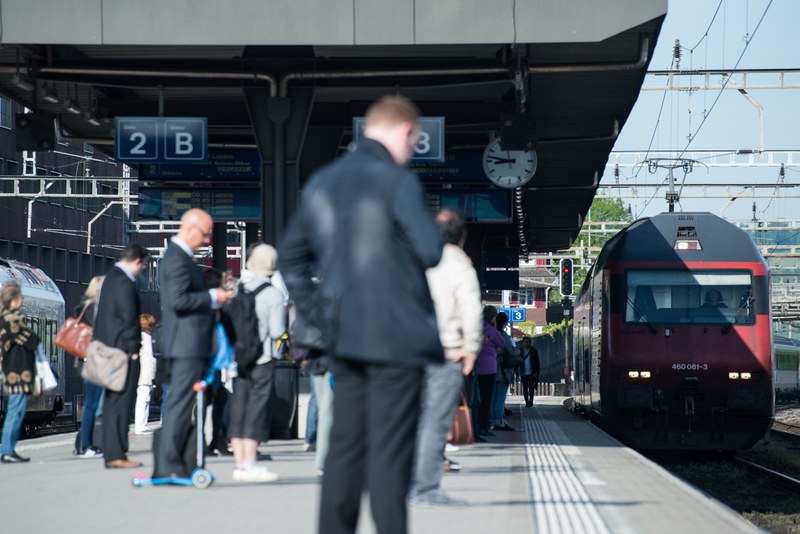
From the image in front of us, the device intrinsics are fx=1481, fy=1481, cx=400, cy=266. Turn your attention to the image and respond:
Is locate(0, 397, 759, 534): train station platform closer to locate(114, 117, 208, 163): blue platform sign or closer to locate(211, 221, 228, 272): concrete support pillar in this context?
locate(114, 117, 208, 163): blue platform sign

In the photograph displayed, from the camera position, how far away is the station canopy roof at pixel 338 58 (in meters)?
13.6

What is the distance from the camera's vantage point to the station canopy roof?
13633 mm

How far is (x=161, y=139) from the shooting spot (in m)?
17.5

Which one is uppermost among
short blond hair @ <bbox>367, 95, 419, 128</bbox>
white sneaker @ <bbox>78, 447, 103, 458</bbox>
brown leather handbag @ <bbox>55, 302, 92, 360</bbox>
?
short blond hair @ <bbox>367, 95, 419, 128</bbox>

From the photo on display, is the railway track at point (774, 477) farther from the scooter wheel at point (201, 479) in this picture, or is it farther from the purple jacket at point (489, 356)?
the scooter wheel at point (201, 479)

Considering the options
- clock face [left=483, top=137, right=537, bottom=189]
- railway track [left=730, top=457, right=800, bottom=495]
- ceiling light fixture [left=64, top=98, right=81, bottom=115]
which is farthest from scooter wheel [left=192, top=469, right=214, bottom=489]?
clock face [left=483, top=137, right=537, bottom=189]

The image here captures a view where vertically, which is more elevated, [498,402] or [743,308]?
[743,308]

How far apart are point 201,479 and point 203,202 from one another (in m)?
12.5

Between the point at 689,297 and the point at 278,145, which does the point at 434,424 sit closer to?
the point at 278,145

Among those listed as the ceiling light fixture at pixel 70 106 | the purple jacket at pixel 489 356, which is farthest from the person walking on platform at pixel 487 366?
the ceiling light fixture at pixel 70 106

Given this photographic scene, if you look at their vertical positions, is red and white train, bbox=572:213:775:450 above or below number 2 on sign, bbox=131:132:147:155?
below

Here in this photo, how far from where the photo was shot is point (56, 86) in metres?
20.0

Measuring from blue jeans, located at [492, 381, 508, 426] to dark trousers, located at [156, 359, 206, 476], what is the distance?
37.2ft

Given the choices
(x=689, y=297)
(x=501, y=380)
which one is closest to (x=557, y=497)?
(x=689, y=297)
